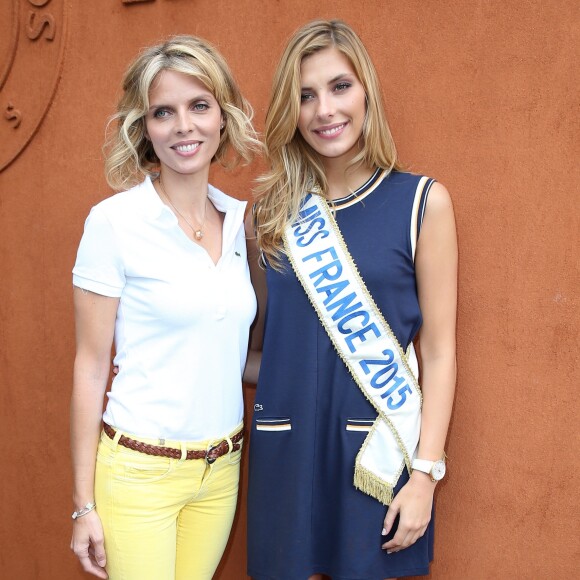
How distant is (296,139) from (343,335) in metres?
0.59

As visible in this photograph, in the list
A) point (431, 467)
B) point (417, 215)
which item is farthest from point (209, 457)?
point (417, 215)

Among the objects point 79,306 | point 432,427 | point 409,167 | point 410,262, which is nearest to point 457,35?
point 409,167

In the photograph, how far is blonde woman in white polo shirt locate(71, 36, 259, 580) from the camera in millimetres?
1938

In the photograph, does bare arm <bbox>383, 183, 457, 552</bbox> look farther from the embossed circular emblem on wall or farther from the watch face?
the embossed circular emblem on wall

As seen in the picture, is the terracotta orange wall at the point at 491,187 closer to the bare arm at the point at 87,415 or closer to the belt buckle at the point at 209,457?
the belt buckle at the point at 209,457

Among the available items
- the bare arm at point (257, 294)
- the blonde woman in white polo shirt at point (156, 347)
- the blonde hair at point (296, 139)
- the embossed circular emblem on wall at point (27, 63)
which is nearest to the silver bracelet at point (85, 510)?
the blonde woman in white polo shirt at point (156, 347)

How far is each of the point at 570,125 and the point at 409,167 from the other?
465 millimetres

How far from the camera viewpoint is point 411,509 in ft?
6.61

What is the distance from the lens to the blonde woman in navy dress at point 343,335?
2.02 m

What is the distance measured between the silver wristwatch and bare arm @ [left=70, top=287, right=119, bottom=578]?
0.84 m

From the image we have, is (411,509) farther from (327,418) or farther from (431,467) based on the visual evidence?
(327,418)

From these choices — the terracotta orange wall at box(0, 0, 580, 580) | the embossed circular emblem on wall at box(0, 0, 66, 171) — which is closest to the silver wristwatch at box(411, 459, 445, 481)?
the terracotta orange wall at box(0, 0, 580, 580)

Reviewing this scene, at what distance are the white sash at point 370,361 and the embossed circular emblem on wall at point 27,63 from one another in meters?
1.36

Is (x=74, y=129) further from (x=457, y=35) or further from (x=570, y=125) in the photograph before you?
(x=570, y=125)
